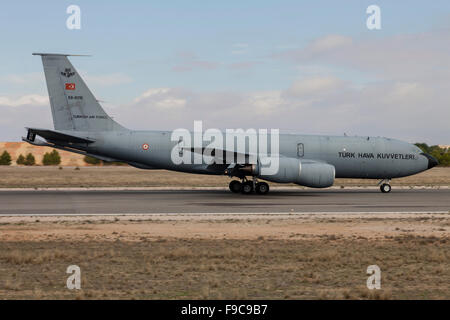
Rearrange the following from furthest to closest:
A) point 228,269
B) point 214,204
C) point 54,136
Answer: point 54,136 → point 214,204 → point 228,269

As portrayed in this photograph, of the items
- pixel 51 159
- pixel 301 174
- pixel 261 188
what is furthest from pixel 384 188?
pixel 51 159

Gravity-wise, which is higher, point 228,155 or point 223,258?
point 228,155

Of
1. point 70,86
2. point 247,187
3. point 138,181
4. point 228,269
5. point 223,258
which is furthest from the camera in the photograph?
point 138,181

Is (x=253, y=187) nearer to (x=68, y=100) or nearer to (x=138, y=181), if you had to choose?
(x=68, y=100)

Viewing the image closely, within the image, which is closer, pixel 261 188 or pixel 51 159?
pixel 261 188

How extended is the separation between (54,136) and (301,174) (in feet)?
45.1

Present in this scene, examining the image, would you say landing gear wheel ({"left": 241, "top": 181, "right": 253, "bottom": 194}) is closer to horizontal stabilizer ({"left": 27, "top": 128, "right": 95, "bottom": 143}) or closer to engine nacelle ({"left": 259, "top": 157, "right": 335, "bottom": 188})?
engine nacelle ({"left": 259, "top": 157, "right": 335, "bottom": 188})

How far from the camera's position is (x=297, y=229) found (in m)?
16.1

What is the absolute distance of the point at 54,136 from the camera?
2873 cm

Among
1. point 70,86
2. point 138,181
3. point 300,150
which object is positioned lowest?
point 138,181

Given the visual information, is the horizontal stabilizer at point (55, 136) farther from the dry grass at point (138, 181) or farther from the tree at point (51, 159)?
the tree at point (51, 159)

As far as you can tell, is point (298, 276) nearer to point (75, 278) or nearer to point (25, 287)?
point (75, 278)

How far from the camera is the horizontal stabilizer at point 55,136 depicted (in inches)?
1108

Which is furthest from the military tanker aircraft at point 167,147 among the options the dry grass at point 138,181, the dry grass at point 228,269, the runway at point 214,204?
the dry grass at point 228,269
